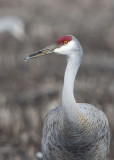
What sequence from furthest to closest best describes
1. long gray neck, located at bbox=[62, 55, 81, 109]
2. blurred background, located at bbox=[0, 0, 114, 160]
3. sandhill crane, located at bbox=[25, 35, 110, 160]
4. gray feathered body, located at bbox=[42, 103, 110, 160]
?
blurred background, located at bbox=[0, 0, 114, 160] → gray feathered body, located at bbox=[42, 103, 110, 160] → sandhill crane, located at bbox=[25, 35, 110, 160] → long gray neck, located at bbox=[62, 55, 81, 109]

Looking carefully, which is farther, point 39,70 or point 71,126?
point 39,70

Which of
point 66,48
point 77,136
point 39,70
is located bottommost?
point 77,136

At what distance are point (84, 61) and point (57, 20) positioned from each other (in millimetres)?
8262

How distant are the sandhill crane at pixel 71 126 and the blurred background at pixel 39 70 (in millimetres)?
1877

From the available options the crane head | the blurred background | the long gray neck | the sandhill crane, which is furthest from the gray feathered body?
the blurred background

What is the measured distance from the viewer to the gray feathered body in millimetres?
6289

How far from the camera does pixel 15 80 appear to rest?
12500 millimetres

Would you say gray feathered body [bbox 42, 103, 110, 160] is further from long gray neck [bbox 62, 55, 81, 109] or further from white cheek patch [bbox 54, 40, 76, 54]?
white cheek patch [bbox 54, 40, 76, 54]

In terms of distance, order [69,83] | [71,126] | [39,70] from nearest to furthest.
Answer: [69,83] < [71,126] < [39,70]

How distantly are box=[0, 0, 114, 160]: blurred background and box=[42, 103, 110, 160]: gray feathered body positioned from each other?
183 centimetres

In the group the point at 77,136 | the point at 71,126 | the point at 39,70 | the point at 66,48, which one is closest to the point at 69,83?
the point at 66,48

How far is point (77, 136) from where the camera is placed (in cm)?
633

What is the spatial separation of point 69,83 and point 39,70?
7572 mm

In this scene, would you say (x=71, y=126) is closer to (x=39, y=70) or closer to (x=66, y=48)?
(x=66, y=48)
